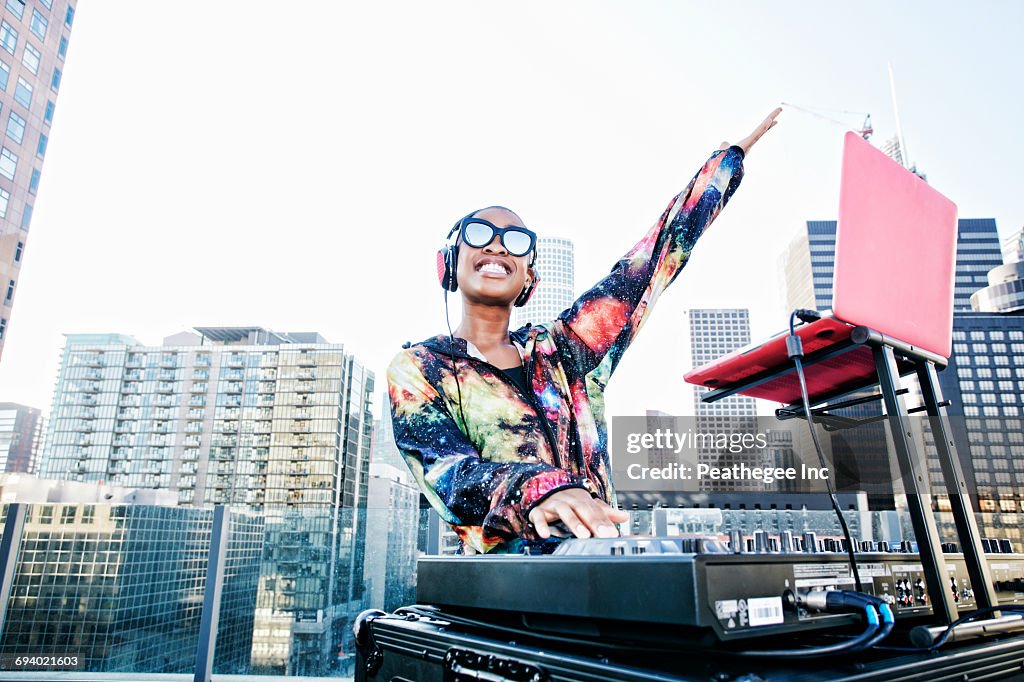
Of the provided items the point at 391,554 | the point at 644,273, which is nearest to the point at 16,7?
the point at 391,554

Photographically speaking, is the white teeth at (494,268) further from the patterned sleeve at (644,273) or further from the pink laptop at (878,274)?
the pink laptop at (878,274)

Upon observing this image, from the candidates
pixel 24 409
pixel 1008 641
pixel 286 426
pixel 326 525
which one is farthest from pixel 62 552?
pixel 24 409

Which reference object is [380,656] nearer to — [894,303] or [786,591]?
[786,591]

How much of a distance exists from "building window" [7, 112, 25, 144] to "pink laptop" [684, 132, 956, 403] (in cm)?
4812

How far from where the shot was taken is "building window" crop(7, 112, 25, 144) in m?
36.1

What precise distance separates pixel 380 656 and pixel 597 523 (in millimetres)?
469

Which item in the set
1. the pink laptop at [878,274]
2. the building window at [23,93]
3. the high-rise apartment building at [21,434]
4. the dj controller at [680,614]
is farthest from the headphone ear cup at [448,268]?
the high-rise apartment building at [21,434]

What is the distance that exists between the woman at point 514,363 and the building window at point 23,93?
Result: 159 feet

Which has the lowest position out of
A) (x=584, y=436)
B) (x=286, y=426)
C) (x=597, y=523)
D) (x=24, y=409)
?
(x=597, y=523)

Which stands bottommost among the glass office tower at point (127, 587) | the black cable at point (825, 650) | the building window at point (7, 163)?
the glass office tower at point (127, 587)

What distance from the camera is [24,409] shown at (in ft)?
300

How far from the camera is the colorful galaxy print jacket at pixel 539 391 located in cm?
100

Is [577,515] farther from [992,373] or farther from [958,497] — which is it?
[992,373]

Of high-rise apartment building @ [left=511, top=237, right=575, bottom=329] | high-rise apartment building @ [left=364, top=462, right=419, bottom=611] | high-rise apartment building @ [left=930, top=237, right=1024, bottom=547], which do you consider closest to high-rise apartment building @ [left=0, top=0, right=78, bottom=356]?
high-rise apartment building @ [left=364, top=462, right=419, bottom=611]
